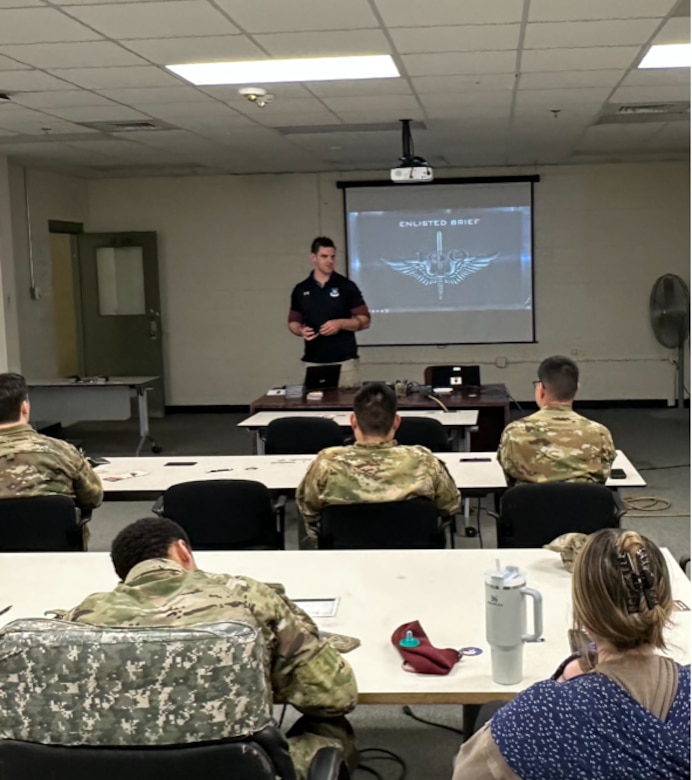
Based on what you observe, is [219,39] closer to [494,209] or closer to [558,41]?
[558,41]

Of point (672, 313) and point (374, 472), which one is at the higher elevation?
point (672, 313)

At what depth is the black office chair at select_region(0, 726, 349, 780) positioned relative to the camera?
144 cm

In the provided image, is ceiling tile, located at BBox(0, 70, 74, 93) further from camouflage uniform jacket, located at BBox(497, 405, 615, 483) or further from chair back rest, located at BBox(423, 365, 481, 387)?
camouflage uniform jacket, located at BBox(497, 405, 615, 483)

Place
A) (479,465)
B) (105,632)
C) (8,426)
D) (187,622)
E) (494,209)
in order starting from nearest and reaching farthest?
(105,632)
(187,622)
(8,426)
(479,465)
(494,209)

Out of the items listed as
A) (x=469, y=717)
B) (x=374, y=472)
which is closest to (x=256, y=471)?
(x=374, y=472)

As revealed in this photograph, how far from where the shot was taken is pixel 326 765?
168 cm

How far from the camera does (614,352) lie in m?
9.48

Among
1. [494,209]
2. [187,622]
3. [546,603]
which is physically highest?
[494,209]

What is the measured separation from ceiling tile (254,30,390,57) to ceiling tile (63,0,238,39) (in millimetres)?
272

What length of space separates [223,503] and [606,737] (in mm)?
2353

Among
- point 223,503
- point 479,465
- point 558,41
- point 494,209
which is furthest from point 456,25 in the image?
point 494,209

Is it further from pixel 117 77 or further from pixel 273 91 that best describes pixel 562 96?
pixel 117 77

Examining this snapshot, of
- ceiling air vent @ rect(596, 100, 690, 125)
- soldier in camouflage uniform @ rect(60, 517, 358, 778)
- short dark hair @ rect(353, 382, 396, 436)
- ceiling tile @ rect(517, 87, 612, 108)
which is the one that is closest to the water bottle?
soldier in camouflage uniform @ rect(60, 517, 358, 778)

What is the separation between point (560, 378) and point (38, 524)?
6.93 feet
